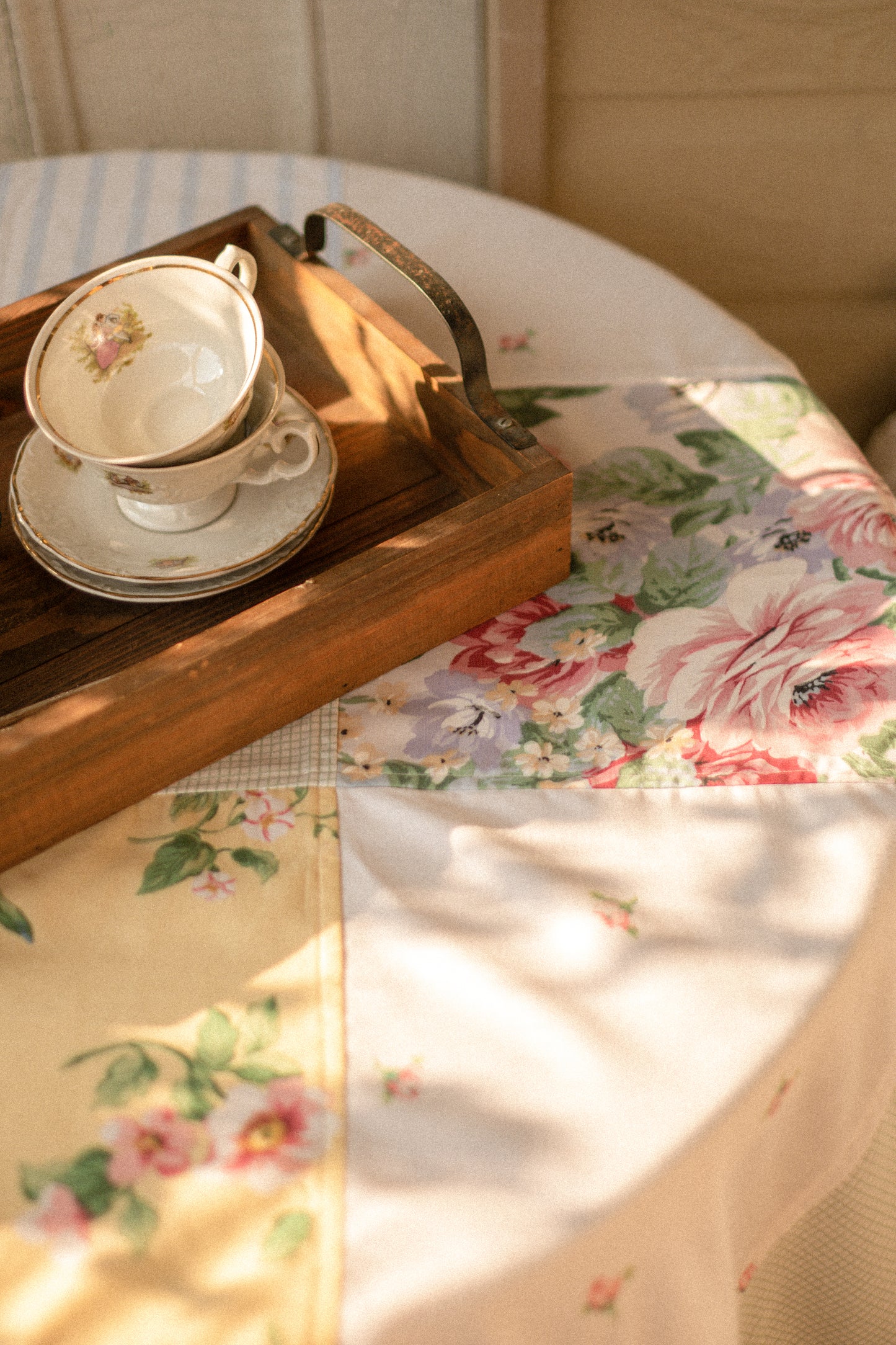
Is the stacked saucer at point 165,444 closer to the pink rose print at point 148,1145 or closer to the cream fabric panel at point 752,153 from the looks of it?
the pink rose print at point 148,1145

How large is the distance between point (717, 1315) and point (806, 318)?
1389 mm

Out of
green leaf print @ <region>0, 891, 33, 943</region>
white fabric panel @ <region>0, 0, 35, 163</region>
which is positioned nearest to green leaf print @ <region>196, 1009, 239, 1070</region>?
green leaf print @ <region>0, 891, 33, 943</region>

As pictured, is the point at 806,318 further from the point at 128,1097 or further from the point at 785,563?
the point at 128,1097

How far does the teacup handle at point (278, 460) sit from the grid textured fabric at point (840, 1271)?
2.05 feet

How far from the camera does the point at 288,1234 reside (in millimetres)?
542

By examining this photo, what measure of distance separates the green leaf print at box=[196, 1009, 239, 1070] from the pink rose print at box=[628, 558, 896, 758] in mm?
354

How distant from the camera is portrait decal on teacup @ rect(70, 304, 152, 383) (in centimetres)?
85

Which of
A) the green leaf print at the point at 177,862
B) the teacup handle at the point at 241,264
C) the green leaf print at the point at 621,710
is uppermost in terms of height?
the teacup handle at the point at 241,264

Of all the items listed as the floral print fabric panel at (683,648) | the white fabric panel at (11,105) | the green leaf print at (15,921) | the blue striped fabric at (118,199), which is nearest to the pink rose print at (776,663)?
the floral print fabric panel at (683,648)

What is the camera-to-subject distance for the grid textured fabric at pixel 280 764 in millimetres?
739

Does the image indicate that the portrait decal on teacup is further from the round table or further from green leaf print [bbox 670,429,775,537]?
green leaf print [bbox 670,429,775,537]

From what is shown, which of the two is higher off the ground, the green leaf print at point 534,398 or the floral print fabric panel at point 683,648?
the green leaf print at point 534,398

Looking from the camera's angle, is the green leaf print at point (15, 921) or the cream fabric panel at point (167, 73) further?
the cream fabric panel at point (167, 73)

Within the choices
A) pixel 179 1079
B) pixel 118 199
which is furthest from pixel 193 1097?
pixel 118 199
